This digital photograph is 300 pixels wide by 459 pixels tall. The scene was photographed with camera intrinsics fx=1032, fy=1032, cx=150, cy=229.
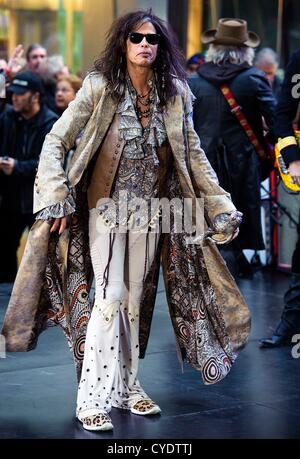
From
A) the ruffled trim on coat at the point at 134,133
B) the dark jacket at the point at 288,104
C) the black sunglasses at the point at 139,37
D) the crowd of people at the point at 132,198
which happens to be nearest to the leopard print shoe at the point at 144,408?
the crowd of people at the point at 132,198

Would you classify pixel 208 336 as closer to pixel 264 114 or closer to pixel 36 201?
pixel 36 201

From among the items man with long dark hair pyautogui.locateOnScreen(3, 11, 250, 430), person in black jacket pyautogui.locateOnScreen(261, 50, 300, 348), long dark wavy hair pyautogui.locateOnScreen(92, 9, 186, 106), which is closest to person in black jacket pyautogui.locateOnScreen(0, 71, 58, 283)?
person in black jacket pyautogui.locateOnScreen(261, 50, 300, 348)

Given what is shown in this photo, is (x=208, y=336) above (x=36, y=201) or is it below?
below

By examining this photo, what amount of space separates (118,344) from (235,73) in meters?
3.10

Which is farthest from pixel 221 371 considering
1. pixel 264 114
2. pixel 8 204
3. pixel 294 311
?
pixel 8 204

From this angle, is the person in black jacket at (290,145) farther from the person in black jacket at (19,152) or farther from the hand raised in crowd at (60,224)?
the person in black jacket at (19,152)

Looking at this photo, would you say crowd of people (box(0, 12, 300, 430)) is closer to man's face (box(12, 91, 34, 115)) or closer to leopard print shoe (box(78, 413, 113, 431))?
leopard print shoe (box(78, 413, 113, 431))

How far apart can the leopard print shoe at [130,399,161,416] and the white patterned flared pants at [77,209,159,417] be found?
36mm

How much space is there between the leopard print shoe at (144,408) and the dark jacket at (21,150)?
405cm

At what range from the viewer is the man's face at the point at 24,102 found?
29.7ft

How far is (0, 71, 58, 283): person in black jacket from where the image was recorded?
9.01 metres

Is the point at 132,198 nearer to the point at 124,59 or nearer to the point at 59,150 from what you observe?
the point at 59,150

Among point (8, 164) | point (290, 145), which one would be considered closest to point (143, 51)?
point (290, 145)

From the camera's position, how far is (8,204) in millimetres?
9227
